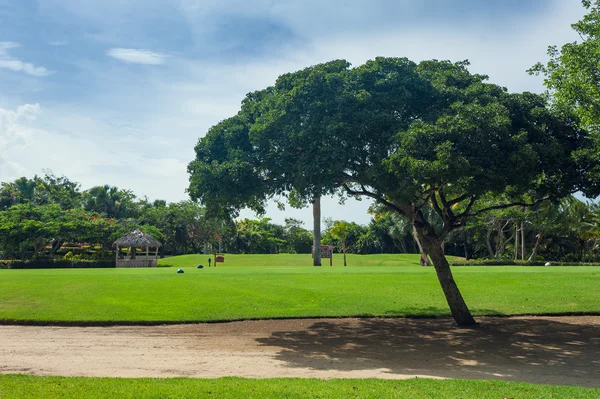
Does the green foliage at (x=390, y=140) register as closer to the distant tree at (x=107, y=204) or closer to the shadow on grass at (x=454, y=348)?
the shadow on grass at (x=454, y=348)

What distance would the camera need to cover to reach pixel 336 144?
47.5 feet

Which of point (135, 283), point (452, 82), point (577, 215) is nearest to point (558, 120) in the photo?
point (452, 82)

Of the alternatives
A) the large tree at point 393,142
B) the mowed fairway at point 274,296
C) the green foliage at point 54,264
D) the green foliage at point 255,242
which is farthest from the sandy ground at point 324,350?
the green foliage at point 255,242

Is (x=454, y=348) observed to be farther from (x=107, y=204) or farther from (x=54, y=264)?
(x=107, y=204)

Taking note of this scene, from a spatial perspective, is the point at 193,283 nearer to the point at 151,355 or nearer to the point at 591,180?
the point at 151,355

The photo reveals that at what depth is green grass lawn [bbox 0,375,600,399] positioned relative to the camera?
8.66m

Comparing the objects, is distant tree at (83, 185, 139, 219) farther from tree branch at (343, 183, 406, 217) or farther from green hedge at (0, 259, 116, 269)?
tree branch at (343, 183, 406, 217)

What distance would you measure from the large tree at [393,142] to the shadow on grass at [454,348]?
7.49ft

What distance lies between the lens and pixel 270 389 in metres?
9.16

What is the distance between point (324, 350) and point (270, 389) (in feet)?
18.4

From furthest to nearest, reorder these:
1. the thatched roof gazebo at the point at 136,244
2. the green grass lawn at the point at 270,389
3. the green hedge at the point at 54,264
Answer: the thatched roof gazebo at the point at 136,244 → the green hedge at the point at 54,264 → the green grass lawn at the point at 270,389

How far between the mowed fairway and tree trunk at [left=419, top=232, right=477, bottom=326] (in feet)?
7.15

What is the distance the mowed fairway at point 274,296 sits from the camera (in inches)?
763

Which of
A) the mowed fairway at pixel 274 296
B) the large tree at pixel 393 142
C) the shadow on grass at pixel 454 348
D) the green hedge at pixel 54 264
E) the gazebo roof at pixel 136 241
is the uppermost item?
the large tree at pixel 393 142
